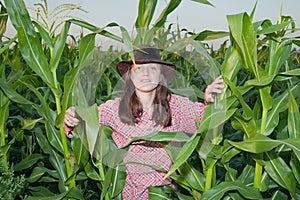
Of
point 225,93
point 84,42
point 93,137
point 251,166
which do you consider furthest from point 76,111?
point 251,166

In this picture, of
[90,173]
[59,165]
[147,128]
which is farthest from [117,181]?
[147,128]

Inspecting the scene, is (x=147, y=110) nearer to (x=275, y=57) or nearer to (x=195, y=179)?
(x=195, y=179)

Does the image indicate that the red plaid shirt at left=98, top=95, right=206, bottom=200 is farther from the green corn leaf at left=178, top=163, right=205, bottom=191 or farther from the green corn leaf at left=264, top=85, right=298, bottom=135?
the green corn leaf at left=264, top=85, right=298, bottom=135

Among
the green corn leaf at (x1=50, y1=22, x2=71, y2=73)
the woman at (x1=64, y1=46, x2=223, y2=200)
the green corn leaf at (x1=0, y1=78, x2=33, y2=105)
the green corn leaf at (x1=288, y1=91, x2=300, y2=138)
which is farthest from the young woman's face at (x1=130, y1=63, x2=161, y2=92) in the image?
the green corn leaf at (x1=0, y1=78, x2=33, y2=105)

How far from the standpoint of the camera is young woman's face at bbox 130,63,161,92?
1302mm

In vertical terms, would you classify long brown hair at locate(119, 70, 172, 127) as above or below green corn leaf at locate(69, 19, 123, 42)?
below

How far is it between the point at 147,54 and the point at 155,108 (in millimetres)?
301

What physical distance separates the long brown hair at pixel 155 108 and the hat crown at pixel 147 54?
120 mm

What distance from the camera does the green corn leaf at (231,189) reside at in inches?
59.4

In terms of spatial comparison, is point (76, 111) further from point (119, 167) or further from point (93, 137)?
point (119, 167)

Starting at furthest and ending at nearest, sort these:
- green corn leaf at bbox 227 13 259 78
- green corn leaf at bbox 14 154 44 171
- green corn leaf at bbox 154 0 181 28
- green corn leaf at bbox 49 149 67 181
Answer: green corn leaf at bbox 14 154 44 171, green corn leaf at bbox 49 149 67 181, green corn leaf at bbox 154 0 181 28, green corn leaf at bbox 227 13 259 78

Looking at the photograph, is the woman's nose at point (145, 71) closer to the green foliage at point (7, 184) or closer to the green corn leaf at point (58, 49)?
the green corn leaf at point (58, 49)

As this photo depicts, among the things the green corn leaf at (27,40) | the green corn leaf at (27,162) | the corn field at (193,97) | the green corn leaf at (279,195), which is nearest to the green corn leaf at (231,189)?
the corn field at (193,97)

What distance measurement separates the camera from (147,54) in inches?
51.3
